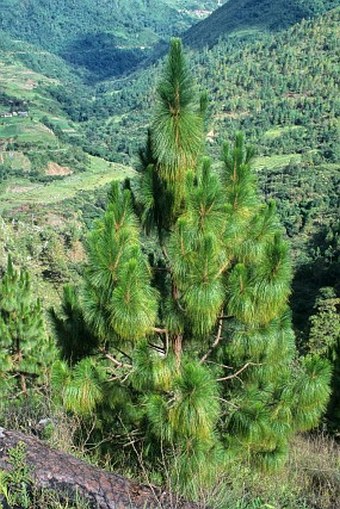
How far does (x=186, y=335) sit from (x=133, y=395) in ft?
2.23

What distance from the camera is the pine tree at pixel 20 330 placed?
762 cm

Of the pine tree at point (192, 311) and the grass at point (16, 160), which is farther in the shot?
the grass at point (16, 160)

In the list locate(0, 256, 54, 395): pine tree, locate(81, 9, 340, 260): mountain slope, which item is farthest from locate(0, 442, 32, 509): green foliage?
locate(81, 9, 340, 260): mountain slope

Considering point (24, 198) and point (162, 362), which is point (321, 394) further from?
point (24, 198)

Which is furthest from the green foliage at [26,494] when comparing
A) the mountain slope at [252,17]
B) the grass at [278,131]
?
the mountain slope at [252,17]

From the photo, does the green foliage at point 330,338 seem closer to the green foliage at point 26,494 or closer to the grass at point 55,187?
the green foliage at point 26,494

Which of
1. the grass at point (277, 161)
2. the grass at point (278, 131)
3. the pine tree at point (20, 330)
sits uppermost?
the grass at point (278, 131)

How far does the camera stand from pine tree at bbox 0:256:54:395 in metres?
7.62

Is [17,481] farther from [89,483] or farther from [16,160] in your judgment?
[16,160]

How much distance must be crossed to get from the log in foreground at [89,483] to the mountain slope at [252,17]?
133 meters

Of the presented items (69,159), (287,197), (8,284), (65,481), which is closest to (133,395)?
(65,481)

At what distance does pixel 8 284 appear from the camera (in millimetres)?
7594

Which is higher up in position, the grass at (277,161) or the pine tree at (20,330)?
the pine tree at (20,330)

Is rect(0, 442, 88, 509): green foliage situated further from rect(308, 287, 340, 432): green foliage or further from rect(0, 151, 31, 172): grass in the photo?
rect(0, 151, 31, 172): grass
